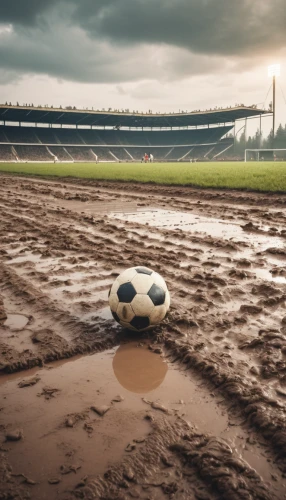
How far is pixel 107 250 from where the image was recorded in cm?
609

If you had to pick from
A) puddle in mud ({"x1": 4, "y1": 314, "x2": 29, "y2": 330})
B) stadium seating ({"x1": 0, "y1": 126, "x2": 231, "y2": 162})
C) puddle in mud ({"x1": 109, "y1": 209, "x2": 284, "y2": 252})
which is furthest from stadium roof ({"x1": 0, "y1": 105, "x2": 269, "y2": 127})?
puddle in mud ({"x1": 4, "y1": 314, "x2": 29, "y2": 330})

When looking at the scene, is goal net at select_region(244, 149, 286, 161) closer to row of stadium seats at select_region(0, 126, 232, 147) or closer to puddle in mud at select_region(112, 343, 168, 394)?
row of stadium seats at select_region(0, 126, 232, 147)

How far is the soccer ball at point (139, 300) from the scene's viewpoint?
3.42 meters

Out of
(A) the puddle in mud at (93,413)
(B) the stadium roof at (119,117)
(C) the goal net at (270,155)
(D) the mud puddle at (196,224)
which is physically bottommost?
(A) the puddle in mud at (93,413)

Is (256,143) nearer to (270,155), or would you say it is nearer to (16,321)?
(270,155)

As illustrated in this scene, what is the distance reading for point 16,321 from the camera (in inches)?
147

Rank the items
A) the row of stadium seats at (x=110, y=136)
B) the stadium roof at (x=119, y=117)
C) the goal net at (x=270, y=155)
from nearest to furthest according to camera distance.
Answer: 1. the goal net at (x=270, y=155)
2. the stadium roof at (x=119, y=117)
3. the row of stadium seats at (x=110, y=136)

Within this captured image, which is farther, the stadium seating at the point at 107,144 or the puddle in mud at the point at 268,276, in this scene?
the stadium seating at the point at 107,144

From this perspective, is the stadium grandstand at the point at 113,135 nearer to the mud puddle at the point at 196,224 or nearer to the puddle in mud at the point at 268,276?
the mud puddle at the point at 196,224

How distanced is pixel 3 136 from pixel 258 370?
225 feet

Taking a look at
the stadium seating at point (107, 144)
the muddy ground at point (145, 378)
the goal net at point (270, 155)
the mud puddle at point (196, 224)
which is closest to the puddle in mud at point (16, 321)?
the muddy ground at point (145, 378)

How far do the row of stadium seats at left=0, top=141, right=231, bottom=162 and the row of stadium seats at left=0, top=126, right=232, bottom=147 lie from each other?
4.43 feet

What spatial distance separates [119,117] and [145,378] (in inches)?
2848

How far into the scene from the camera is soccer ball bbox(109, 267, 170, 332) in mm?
3422
